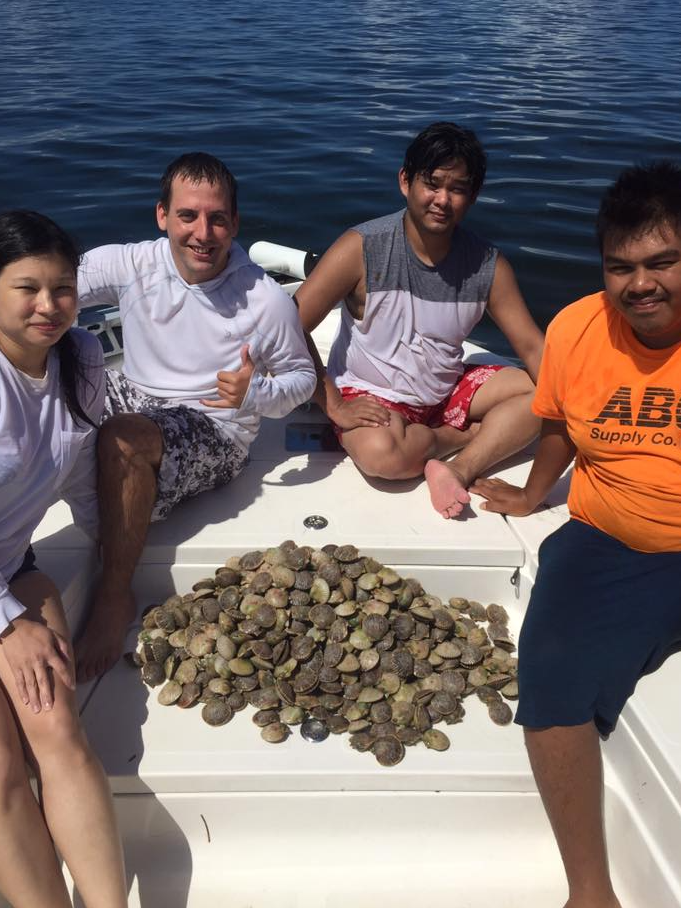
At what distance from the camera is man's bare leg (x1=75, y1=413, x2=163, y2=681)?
85.0 inches

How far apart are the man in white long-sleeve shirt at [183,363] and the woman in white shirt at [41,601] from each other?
0.63 ft

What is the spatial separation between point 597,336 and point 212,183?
109 cm

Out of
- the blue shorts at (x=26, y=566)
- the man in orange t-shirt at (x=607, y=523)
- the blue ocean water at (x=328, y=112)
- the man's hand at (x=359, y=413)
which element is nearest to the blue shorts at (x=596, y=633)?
the man in orange t-shirt at (x=607, y=523)

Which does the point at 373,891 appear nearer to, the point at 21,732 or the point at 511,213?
the point at 21,732

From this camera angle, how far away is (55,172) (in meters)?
7.70

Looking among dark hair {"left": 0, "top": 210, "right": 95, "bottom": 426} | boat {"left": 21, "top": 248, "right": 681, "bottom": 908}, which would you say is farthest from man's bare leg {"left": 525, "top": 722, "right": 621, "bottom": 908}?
dark hair {"left": 0, "top": 210, "right": 95, "bottom": 426}

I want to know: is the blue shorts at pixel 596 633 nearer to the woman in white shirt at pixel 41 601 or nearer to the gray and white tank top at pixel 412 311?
the woman in white shirt at pixel 41 601

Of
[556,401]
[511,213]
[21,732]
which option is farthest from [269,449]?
[511,213]

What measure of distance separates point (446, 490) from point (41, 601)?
3.97 ft

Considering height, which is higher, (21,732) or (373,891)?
(21,732)

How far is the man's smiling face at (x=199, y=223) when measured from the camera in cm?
224

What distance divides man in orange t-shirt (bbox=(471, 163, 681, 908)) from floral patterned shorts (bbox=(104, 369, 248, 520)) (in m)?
0.94

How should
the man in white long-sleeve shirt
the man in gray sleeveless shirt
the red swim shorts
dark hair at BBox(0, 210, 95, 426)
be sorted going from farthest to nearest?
the red swim shorts < the man in gray sleeveless shirt < the man in white long-sleeve shirt < dark hair at BBox(0, 210, 95, 426)

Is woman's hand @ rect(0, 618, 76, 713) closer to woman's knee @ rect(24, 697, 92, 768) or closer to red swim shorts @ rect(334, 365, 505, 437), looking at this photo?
woman's knee @ rect(24, 697, 92, 768)
